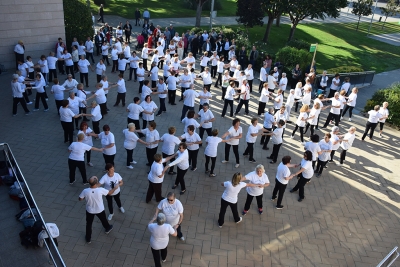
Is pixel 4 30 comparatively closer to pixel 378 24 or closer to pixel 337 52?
pixel 337 52

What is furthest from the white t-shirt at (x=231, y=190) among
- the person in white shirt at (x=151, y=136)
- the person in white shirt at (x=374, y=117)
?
the person in white shirt at (x=374, y=117)

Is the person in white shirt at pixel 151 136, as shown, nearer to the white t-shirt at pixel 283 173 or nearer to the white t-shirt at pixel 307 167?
the white t-shirt at pixel 283 173

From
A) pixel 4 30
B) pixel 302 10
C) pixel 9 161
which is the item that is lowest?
pixel 9 161

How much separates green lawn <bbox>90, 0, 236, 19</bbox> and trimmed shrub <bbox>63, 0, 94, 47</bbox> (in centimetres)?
1083

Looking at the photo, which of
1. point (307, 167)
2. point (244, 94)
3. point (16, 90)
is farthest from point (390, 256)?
point (16, 90)

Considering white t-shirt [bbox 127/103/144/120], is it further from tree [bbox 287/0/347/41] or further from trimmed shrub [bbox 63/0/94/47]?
tree [bbox 287/0/347/41]

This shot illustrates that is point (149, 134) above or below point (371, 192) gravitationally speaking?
above

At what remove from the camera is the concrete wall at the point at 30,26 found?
1609 centimetres

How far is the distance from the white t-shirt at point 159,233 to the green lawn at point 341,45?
17209 mm

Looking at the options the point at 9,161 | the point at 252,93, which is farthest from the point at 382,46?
the point at 9,161

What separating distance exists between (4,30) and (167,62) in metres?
7.67

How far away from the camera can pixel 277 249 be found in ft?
26.0

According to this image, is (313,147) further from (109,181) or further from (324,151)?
(109,181)

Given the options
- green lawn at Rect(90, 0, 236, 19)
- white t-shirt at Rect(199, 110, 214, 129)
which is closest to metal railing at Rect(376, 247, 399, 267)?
white t-shirt at Rect(199, 110, 214, 129)
